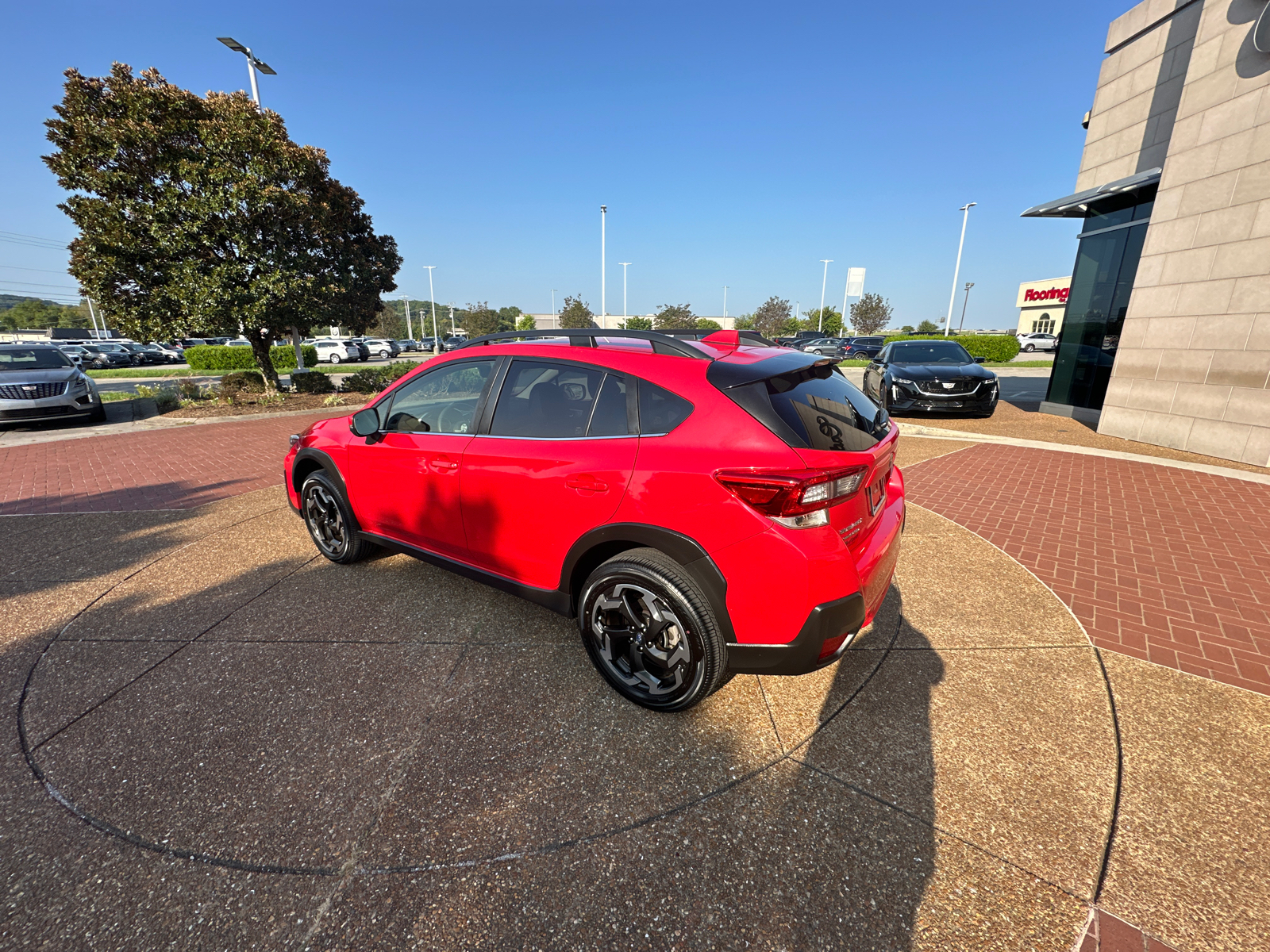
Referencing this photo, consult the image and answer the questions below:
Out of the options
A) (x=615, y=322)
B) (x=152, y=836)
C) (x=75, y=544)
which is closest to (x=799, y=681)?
(x=152, y=836)

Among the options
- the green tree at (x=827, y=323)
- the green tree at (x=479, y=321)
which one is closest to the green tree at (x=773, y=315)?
the green tree at (x=827, y=323)

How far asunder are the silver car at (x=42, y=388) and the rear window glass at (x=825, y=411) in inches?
536

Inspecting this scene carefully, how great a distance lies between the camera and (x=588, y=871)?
6.02 feet

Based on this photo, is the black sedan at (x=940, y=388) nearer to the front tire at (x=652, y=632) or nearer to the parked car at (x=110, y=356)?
the front tire at (x=652, y=632)

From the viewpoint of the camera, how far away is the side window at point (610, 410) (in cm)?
252

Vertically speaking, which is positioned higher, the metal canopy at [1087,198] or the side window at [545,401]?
the metal canopy at [1087,198]

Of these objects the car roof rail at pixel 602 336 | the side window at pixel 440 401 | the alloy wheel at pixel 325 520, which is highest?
the car roof rail at pixel 602 336

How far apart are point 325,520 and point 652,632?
119 inches

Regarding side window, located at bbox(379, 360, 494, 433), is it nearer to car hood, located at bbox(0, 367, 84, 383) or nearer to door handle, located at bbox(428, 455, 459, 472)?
door handle, located at bbox(428, 455, 459, 472)

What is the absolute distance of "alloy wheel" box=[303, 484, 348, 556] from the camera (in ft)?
13.4

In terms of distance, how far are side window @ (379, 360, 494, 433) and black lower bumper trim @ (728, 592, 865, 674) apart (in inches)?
74.5

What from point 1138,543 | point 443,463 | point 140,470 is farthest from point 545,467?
point 140,470

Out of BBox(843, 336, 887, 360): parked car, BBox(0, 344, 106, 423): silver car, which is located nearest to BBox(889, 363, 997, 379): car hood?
BBox(843, 336, 887, 360): parked car

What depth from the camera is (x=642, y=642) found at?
2.54m
